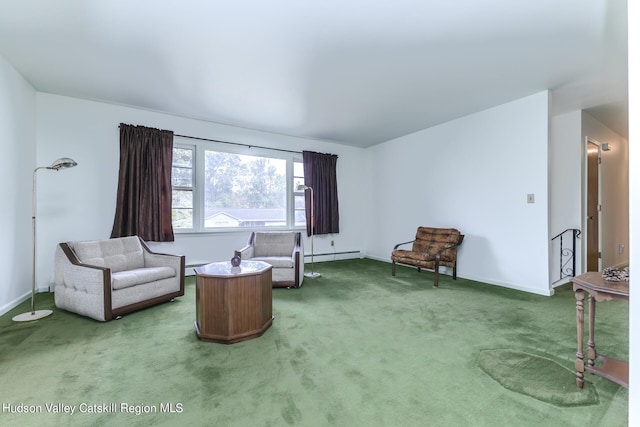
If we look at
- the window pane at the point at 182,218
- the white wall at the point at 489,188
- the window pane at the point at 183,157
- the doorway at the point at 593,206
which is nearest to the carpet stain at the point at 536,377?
the white wall at the point at 489,188

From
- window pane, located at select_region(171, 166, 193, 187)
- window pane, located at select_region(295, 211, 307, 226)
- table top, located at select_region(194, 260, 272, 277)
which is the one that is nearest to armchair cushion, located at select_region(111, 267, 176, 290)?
table top, located at select_region(194, 260, 272, 277)

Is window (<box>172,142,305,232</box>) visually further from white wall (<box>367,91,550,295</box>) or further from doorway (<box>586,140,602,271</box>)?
doorway (<box>586,140,602,271</box>)

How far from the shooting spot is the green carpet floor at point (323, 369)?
1499 mm

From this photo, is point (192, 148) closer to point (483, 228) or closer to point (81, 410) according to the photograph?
point (81, 410)

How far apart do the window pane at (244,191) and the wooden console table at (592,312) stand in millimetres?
4643

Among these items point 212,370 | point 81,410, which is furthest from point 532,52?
point 81,410

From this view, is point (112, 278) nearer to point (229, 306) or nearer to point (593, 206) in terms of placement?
point (229, 306)

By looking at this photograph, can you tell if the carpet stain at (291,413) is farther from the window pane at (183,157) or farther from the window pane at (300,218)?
the window pane at (300,218)

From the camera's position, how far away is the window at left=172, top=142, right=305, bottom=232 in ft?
15.6

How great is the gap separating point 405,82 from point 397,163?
2.72 metres

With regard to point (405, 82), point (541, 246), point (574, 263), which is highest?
point (405, 82)

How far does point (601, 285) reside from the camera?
155 centimetres

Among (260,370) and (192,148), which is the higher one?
(192,148)

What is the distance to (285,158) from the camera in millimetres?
5723
